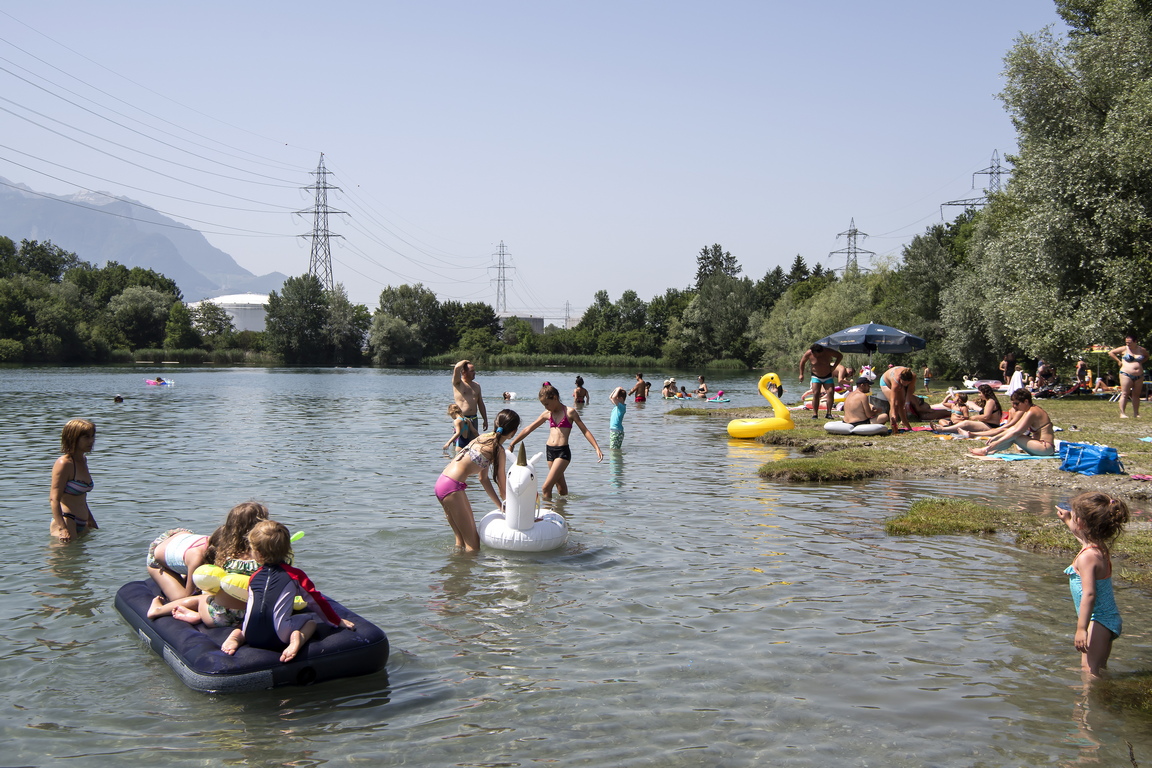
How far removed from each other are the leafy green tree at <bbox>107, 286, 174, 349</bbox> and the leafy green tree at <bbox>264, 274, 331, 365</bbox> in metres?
13.1

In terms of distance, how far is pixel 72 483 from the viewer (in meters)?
10.5

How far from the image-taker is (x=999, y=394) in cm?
3459

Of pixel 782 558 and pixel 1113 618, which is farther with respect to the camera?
pixel 782 558

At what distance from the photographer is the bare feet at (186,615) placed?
6.79m

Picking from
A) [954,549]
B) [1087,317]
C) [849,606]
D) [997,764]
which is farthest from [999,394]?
[997,764]

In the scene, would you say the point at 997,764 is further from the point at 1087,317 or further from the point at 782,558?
the point at 1087,317

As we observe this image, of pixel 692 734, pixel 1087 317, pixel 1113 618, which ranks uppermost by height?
pixel 1087 317

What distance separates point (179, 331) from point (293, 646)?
351ft

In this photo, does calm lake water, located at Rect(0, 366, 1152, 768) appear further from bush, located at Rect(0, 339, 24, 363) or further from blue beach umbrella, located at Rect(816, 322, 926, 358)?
bush, located at Rect(0, 339, 24, 363)

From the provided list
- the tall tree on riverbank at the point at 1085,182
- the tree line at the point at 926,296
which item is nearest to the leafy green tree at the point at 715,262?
the tree line at the point at 926,296

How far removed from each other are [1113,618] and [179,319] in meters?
111

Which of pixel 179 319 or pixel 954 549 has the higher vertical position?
pixel 179 319

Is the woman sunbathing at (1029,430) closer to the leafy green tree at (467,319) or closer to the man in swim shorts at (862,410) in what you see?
the man in swim shorts at (862,410)

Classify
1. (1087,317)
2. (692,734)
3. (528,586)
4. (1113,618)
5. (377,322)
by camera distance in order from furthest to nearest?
(377,322) < (1087,317) < (528,586) < (1113,618) < (692,734)
